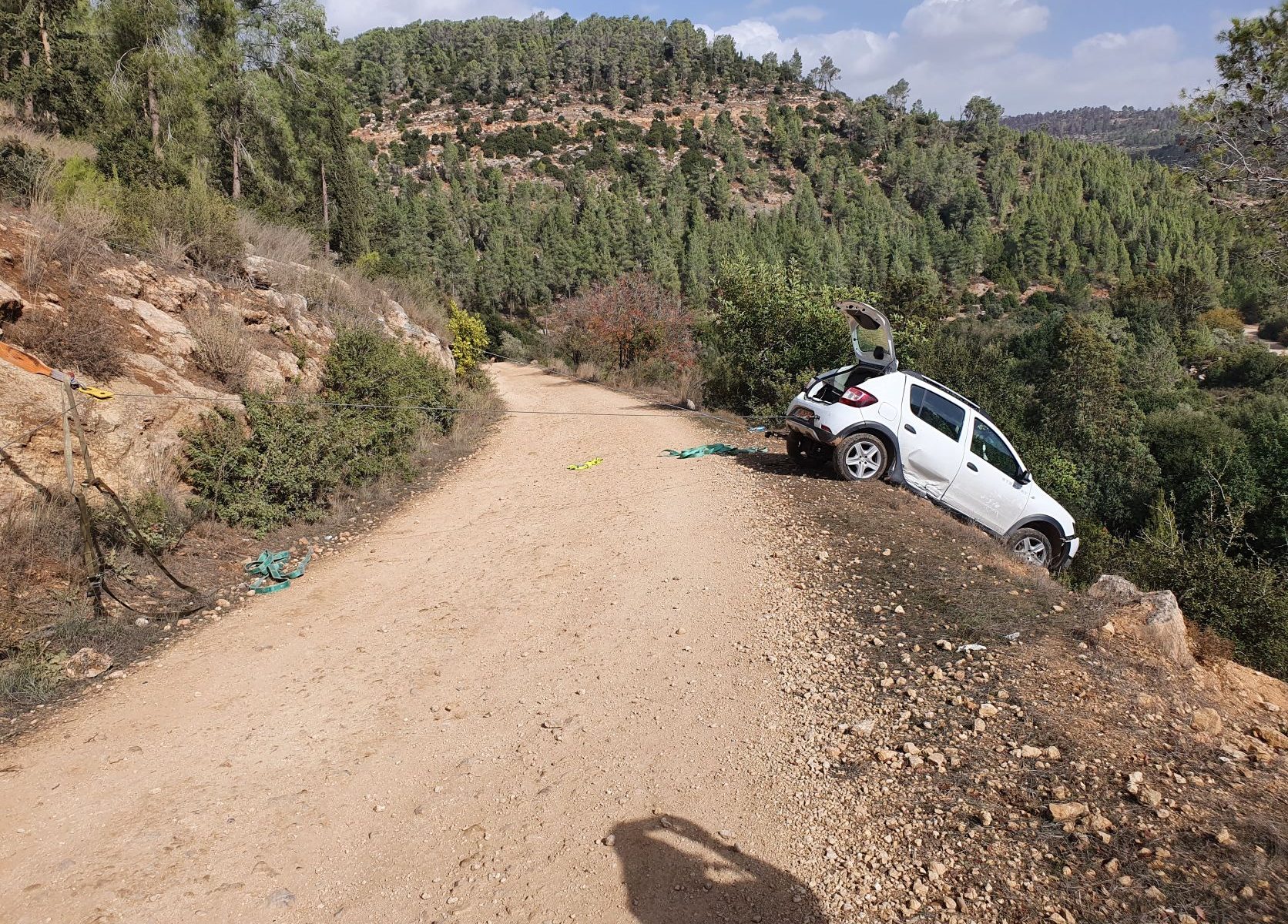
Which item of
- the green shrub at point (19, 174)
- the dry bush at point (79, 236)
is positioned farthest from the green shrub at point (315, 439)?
the green shrub at point (19, 174)

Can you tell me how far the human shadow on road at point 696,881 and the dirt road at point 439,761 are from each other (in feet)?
0.04

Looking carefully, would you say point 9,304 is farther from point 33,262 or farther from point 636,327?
point 636,327

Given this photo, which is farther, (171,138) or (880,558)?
(171,138)

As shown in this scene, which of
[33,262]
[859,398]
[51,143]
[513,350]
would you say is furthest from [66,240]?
[513,350]

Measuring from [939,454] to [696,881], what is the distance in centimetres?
631

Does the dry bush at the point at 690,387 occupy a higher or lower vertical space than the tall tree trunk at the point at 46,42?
lower

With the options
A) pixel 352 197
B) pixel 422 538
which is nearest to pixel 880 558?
pixel 422 538

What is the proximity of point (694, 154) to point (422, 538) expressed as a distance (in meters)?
121

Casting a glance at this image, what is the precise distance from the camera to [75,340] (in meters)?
7.52

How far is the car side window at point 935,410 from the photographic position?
8.32 meters

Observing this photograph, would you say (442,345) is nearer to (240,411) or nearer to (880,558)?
(240,411)

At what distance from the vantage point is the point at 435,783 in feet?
13.1

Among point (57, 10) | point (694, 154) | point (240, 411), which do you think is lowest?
point (240, 411)

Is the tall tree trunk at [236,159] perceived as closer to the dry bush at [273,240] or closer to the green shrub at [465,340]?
the dry bush at [273,240]
